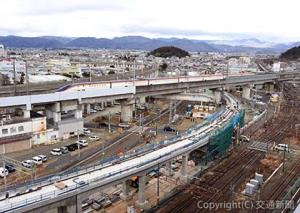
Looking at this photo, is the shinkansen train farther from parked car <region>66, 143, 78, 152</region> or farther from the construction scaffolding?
the construction scaffolding

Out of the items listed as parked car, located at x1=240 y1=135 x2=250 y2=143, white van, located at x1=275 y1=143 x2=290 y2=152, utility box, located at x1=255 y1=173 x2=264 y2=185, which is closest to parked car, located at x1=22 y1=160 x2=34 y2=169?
utility box, located at x1=255 y1=173 x2=264 y2=185

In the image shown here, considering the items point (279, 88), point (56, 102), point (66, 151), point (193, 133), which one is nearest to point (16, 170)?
point (66, 151)

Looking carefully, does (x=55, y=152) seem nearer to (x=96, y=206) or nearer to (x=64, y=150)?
(x=64, y=150)

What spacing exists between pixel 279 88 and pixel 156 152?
51.9m

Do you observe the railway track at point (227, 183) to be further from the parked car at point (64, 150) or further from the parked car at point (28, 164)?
the parked car at point (64, 150)

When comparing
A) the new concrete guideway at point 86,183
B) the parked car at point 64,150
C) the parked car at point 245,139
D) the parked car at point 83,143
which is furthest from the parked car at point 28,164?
the parked car at point 245,139

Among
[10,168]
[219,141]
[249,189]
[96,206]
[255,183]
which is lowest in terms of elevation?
[96,206]

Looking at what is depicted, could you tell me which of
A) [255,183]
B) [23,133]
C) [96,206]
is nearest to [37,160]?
[23,133]

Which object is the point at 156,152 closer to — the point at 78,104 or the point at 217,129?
the point at 217,129

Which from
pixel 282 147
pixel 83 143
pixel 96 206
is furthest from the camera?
pixel 83 143

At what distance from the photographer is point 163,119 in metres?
37.8

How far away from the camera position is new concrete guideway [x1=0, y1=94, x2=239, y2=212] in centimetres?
1227

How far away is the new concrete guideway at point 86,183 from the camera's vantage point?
40.2ft

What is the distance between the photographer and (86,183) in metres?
13.9
